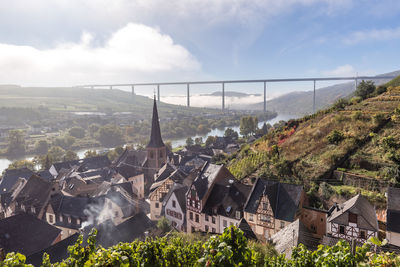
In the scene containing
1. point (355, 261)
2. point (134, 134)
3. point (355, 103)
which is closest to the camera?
point (355, 261)

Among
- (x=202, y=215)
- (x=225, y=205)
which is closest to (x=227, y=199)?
(x=225, y=205)

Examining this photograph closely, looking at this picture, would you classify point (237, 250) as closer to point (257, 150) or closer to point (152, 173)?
point (257, 150)

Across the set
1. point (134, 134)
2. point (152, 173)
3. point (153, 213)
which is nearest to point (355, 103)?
point (153, 213)

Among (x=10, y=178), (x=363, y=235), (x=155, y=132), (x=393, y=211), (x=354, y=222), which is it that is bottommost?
(x=10, y=178)

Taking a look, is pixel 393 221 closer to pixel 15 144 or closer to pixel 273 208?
pixel 273 208

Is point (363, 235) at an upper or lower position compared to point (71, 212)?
upper

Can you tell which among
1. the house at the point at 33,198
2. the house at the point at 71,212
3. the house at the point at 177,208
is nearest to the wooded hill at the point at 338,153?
the house at the point at 177,208

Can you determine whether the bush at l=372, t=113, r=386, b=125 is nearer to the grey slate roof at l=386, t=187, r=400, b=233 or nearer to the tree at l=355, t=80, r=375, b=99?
the grey slate roof at l=386, t=187, r=400, b=233
